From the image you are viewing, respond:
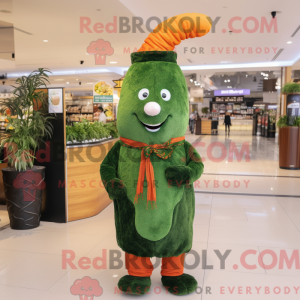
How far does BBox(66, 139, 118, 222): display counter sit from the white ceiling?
2.64 metres

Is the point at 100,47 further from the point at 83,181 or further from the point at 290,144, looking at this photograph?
the point at 83,181

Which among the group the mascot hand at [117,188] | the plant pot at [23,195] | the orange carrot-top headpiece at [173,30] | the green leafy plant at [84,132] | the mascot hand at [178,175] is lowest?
the plant pot at [23,195]

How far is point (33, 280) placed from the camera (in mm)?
2434

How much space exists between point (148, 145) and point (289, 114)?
638cm

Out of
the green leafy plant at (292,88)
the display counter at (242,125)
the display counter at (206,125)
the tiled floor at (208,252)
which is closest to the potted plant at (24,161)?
the tiled floor at (208,252)

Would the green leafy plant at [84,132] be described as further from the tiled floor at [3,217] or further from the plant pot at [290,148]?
the plant pot at [290,148]

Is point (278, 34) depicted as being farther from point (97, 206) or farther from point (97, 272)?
point (97, 272)

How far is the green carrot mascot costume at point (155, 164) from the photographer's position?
2.06 m

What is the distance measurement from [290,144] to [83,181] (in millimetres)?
5308

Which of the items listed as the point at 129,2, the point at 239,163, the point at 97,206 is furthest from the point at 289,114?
the point at 97,206

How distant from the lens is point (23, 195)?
135 inches

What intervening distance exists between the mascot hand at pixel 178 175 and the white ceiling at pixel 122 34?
393cm

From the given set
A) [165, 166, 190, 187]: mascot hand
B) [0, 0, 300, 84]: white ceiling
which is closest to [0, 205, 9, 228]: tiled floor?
[165, 166, 190, 187]: mascot hand

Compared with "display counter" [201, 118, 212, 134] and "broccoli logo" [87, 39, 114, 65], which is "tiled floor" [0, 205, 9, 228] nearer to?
"broccoli logo" [87, 39, 114, 65]
